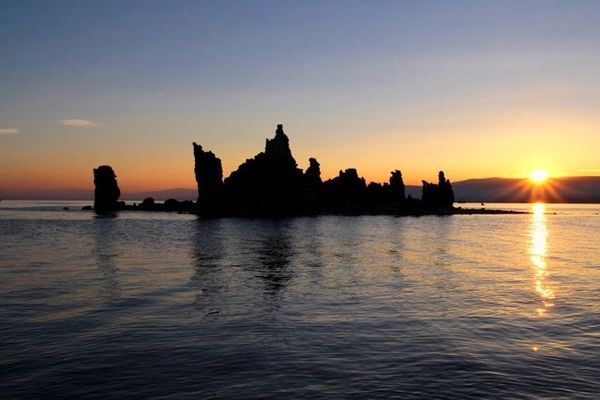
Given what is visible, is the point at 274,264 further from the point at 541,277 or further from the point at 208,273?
the point at 541,277

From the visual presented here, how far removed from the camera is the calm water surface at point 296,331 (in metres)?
16.4

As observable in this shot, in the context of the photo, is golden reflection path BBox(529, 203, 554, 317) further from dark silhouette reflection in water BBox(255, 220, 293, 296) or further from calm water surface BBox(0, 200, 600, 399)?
dark silhouette reflection in water BBox(255, 220, 293, 296)

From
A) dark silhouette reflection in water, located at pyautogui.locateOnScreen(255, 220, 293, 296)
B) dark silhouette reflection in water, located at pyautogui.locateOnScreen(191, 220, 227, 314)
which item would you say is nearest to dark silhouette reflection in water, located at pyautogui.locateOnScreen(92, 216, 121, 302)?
dark silhouette reflection in water, located at pyautogui.locateOnScreen(191, 220, 227, 314)

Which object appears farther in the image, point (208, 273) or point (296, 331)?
point (208, 273)

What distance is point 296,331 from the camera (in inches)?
928

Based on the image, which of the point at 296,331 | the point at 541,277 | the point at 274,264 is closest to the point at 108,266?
the point at 274,264

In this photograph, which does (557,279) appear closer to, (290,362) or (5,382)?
(290,362)

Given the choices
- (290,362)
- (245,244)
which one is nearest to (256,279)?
(290,362)

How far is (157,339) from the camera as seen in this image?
2184cm

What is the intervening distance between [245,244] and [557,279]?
4490 cm

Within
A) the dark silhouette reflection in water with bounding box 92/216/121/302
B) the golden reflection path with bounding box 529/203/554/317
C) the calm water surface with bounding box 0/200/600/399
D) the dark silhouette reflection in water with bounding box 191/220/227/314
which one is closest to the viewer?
the calm water surface with bounding box 0/200/600/399

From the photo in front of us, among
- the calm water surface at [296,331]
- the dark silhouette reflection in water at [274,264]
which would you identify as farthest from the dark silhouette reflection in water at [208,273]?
the dark silhouette reflection in water at [274,264]

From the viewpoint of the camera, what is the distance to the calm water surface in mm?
16422

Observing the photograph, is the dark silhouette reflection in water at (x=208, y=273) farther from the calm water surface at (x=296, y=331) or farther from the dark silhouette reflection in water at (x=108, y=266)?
the dark silhouette reflection in water at (x=108, y=266)
